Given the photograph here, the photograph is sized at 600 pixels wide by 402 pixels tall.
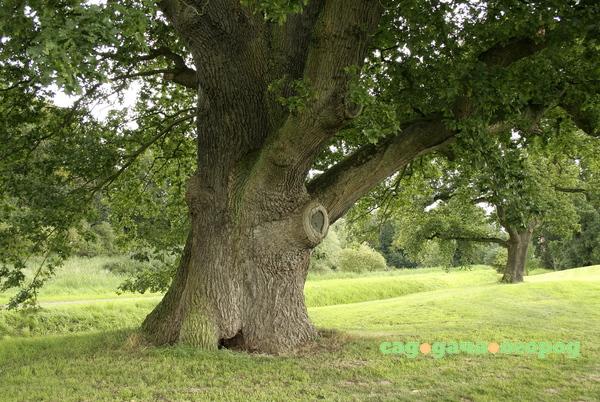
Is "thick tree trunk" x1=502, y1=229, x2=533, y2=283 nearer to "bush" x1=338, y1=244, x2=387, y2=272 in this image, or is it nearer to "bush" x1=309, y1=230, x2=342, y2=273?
"bush" x1=309, y1=230, x2=342, y2=273

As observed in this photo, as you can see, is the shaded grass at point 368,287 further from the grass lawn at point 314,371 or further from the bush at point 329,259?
the grass lawn at point 314,371

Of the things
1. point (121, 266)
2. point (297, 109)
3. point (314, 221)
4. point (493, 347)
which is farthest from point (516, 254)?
point (297, 109)

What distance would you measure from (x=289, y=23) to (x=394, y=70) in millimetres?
2045

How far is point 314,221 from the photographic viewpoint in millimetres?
9156

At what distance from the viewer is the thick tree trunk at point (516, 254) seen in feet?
87.6

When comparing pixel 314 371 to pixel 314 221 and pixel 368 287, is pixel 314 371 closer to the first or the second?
pixel 314 221

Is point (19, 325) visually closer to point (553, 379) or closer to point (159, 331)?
point (159, 331)

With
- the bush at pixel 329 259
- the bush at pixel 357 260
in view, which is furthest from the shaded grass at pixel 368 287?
the bush at pixel 357 260

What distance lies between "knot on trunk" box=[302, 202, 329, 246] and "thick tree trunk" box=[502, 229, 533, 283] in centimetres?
2002

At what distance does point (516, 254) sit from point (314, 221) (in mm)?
21225

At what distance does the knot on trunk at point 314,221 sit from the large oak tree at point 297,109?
19 mm

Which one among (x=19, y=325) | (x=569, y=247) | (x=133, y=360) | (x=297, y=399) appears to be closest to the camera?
(x=297, y=399)

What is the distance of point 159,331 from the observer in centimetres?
919

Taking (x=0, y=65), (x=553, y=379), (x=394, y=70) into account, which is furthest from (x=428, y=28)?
(x=0, y=65)
